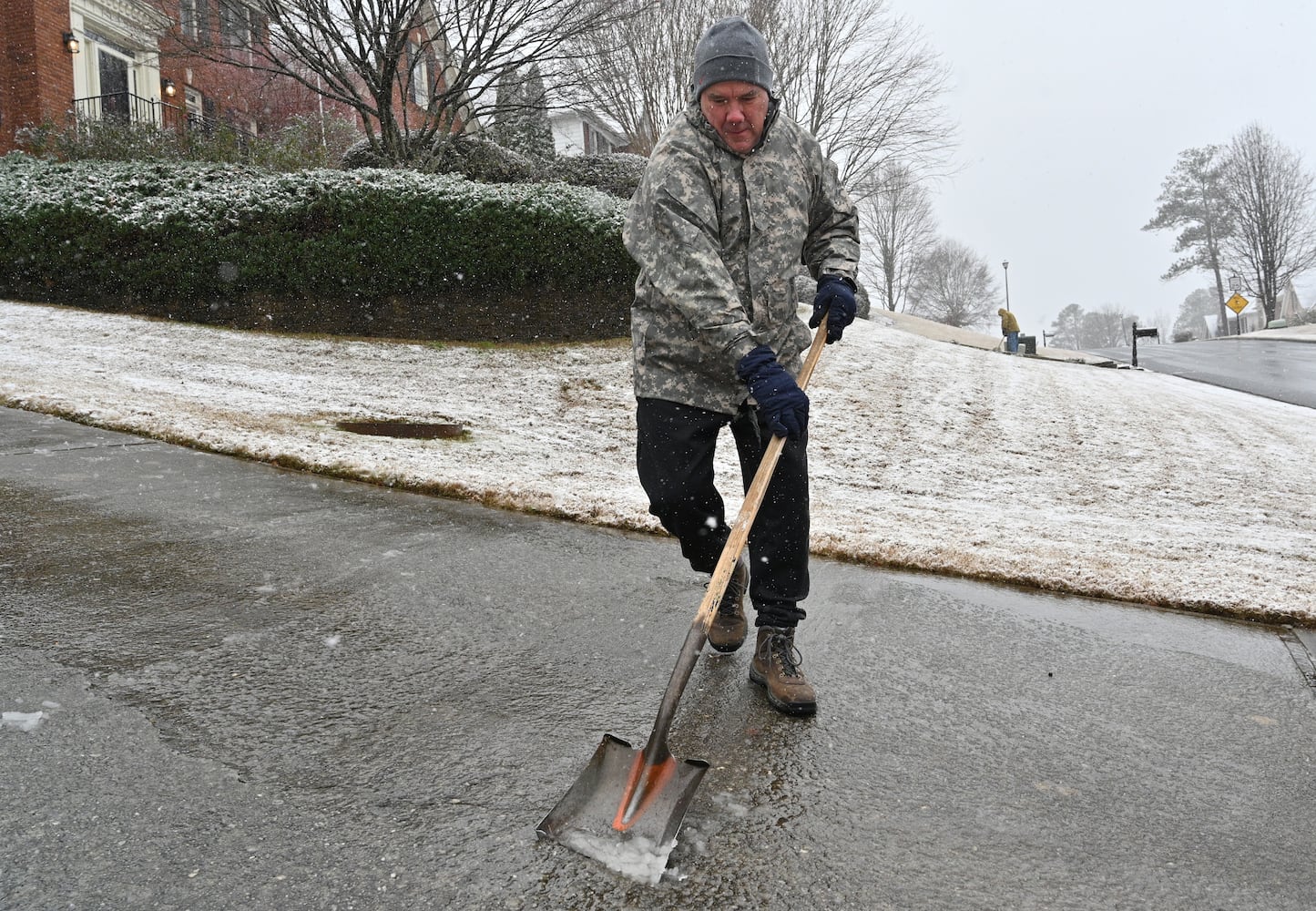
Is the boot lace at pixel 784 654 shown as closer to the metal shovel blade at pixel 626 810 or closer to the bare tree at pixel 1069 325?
the metal shovel blade at pixel 626 810

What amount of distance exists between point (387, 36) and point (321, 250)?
295 centimetres

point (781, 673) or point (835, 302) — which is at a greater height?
point (835, 302)

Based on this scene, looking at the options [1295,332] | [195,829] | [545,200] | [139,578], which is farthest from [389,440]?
[1295,332]

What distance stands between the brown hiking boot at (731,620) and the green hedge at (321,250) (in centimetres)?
899

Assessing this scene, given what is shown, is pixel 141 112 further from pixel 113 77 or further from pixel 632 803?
pixel 632 803

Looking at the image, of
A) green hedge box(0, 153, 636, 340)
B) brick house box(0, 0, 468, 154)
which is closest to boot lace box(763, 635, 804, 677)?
green hedge box(0, 153, 636, 340)

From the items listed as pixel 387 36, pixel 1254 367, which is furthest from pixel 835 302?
pixel 1254 367

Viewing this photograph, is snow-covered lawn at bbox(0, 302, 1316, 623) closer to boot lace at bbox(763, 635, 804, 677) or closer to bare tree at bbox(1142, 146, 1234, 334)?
boot lace at bbox(763, 635, 804, 677)

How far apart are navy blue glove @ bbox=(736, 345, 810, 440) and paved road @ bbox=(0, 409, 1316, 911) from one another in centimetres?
83

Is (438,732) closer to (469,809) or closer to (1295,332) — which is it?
(469,809)

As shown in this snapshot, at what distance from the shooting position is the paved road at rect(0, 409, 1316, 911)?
178 centimetres

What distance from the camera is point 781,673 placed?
263 cm

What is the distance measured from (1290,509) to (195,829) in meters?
6.76

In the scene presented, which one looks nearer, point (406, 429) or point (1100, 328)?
point (406, 429)
